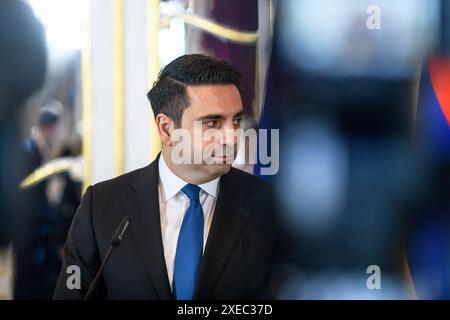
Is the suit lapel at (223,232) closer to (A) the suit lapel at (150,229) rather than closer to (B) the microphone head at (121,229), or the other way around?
(A) the suit lapel at (150,229)

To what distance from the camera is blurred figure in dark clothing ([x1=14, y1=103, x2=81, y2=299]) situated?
1.68 meters

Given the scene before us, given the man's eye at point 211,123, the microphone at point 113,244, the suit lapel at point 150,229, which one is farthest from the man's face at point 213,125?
the microphone at point 113,244

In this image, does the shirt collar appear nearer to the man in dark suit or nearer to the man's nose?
the man in dark suit

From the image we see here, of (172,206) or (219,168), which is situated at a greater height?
(219,168)

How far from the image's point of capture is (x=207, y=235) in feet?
5.45

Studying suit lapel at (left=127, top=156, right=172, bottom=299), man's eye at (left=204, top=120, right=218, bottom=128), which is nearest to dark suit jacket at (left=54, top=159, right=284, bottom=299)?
suit lapel at (left=127, top=156, right=172, bottom=299)

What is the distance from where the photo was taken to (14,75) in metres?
1.69

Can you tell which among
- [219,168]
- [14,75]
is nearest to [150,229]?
[219,168]

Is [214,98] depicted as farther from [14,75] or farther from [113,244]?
[14,75]

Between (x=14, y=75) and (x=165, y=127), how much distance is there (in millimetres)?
451

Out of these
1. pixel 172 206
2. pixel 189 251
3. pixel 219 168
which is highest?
pixel 219 168
